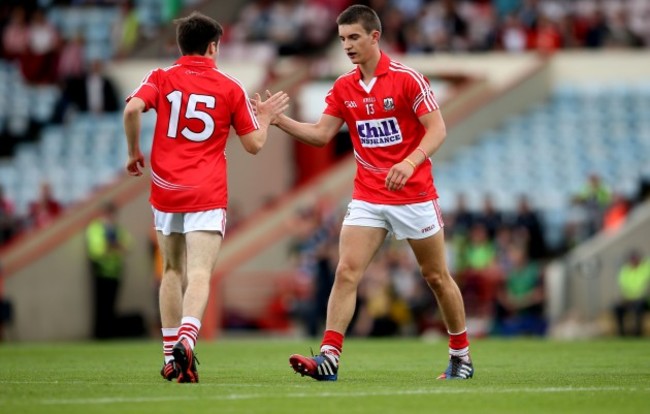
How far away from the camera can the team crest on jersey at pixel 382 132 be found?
10.8 m

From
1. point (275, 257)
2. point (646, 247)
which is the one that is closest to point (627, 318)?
point (646, 247)

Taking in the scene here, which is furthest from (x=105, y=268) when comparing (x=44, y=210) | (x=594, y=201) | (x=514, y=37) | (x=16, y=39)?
(x=514, y=37)

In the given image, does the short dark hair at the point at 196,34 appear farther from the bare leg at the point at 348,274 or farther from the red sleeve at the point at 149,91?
the bare leg at the point at 348,274

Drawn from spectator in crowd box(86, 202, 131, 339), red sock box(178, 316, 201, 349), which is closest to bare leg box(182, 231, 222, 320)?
red sock box(178, 316, 201, 349)

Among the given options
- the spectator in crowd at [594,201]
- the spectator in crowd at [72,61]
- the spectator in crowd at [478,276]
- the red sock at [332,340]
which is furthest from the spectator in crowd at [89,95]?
the red sock at [332,340]

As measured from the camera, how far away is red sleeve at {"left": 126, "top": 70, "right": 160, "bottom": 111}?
34.2 feet

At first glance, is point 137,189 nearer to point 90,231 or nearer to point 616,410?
point 90,231

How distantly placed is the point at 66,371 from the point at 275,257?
1335 cm

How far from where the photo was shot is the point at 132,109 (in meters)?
10.3

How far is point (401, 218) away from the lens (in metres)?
10.7

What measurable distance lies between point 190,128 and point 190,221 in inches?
24.2

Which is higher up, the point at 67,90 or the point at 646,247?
the point at 67,90

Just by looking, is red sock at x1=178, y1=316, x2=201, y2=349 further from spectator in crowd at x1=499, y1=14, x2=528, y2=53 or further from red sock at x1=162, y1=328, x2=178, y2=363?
spectator in crowd at x1=499, y1=14, x2=528, y2=53

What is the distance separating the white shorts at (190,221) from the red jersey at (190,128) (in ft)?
0.13
